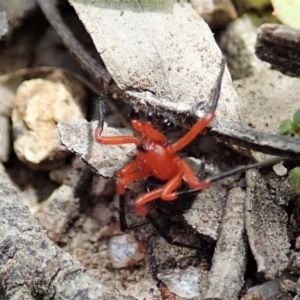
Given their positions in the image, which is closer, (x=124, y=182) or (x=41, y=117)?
(x=124, y=182)

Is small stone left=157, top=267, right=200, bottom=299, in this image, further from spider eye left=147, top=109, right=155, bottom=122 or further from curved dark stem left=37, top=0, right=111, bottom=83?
curved dark stem left=37, top=0, right=111, bottom=83

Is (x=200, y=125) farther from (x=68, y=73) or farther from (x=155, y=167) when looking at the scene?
(x=68, y=73)

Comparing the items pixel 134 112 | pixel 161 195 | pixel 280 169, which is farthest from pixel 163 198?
pixel 280 169

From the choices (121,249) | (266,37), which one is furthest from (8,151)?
(266,37)

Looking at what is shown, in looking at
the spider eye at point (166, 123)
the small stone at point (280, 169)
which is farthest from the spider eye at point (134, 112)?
the small stone at point (280, 169)

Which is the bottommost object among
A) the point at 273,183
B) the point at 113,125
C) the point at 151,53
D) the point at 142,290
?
the point at 142,290

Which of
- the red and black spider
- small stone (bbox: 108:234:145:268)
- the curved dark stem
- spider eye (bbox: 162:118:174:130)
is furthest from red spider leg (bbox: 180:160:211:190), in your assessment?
the curved dark stem

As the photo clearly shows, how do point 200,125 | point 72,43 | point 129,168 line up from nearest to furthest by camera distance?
point 200,125
point 129,168
point 72,43

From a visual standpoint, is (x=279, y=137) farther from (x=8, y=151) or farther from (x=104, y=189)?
(x=8, y=151)
